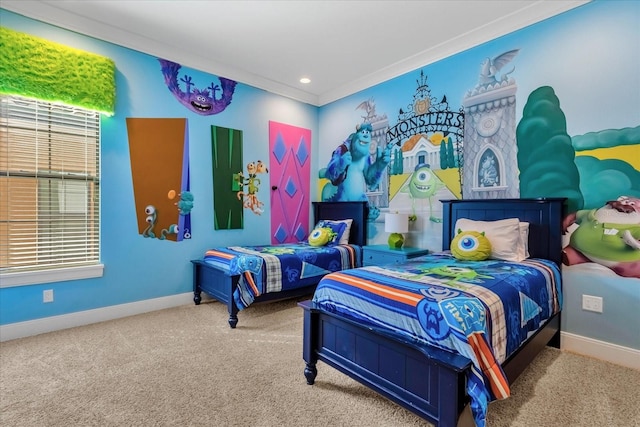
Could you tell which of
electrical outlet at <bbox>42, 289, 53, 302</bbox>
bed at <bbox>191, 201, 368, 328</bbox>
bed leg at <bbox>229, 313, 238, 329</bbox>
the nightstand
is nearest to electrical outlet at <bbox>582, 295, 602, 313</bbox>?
the nightstand

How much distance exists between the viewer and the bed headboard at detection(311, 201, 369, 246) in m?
4.20

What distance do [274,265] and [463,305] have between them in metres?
2.02

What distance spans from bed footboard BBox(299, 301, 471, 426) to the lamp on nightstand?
5.69 ft

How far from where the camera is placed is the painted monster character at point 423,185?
137 inches

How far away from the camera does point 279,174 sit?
447 cm

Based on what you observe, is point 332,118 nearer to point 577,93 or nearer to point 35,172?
point 577,93

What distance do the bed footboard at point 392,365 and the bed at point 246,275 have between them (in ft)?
3.60

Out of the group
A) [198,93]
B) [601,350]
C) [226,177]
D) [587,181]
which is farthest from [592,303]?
[198,93]

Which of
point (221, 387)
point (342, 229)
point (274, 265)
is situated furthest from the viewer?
point (342, 229)

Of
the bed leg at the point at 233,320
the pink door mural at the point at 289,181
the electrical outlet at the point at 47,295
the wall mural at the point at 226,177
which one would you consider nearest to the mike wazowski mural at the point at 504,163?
the pink door mural at the point at 289,181

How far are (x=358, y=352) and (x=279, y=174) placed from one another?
311 cm

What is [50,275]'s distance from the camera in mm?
2768

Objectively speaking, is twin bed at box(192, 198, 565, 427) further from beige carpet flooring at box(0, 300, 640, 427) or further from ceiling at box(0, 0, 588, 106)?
ceiling at box(0, 0, 588, 106)

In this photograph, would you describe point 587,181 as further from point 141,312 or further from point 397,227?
point 141,312
